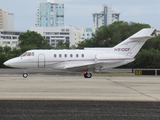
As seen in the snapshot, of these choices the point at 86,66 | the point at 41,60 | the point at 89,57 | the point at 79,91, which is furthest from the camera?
the point at 89,57

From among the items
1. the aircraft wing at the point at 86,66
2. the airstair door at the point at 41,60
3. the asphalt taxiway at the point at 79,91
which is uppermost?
the airstair door at the point at 41,60

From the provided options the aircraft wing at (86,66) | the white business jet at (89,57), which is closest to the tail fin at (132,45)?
the white business jet at (89,57)

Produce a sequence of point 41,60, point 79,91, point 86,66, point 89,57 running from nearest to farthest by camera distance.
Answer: point 79,91
point 41,60
point 86,66
point 89,57

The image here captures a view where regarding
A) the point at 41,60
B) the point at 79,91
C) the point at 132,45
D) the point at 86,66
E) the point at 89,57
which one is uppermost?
the point at 132,45

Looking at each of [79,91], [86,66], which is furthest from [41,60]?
[79,91]

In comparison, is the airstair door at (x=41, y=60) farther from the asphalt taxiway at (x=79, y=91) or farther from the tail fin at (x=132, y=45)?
the asphalt taxiway at (x=79, y=91)

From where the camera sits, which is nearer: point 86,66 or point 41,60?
point 41,60

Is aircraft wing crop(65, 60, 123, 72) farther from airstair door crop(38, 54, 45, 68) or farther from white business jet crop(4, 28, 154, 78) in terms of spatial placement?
airstair door crop(38, 54, 45, 68)

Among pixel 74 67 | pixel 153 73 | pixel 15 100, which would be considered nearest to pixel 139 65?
pixel 153 73

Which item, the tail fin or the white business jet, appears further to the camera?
the tail fin

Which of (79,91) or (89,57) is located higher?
(89,57)

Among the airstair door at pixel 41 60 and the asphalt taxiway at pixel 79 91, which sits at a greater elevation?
the airstair door at pixel 41 60

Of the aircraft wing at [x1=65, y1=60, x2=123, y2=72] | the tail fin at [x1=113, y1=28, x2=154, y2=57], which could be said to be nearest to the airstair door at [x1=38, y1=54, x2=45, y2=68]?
the aircraft wing at [x1=65, y1=60, x2=123, y2=72]

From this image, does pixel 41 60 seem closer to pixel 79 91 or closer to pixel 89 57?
pixel 89 57
